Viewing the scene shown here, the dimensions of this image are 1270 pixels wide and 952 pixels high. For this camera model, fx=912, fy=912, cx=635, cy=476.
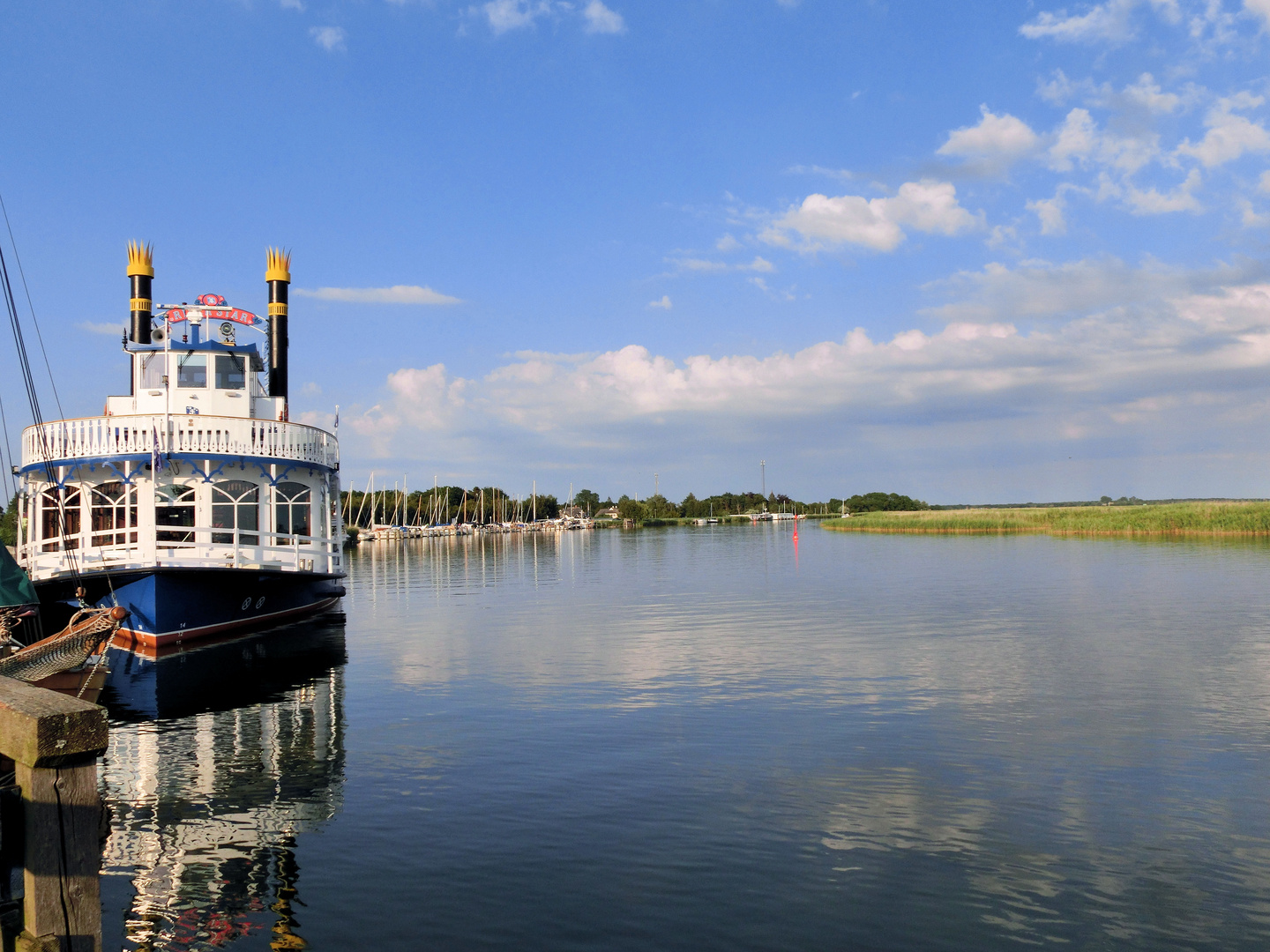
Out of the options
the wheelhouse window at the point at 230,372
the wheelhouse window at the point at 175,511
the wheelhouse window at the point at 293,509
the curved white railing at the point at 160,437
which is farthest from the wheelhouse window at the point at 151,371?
the wheelhouse window at the point at 293,509

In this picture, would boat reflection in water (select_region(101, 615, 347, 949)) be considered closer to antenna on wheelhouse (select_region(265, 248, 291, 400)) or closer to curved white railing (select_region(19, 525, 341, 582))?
curved white railing (select_region(19, 525, 341, 582))

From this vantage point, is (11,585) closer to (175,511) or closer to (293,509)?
(175,511)

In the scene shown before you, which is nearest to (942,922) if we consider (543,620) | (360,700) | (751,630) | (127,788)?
(127,788)

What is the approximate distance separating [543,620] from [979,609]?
1626cm

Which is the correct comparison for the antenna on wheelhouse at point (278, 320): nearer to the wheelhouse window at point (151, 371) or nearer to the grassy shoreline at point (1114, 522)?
the wheelhouse window at point (151, 371)

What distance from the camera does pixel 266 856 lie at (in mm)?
10469

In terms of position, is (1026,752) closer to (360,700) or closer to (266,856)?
(266,856)

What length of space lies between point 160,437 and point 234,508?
119 inches

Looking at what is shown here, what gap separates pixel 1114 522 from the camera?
279ft

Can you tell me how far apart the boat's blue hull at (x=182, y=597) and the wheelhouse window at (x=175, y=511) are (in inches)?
70.1

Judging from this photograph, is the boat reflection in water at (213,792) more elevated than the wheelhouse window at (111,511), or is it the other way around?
the wheelhouse window at (111,511)

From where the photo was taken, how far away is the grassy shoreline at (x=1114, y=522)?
76375 mm

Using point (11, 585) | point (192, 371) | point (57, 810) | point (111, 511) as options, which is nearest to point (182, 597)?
point (111, 511)

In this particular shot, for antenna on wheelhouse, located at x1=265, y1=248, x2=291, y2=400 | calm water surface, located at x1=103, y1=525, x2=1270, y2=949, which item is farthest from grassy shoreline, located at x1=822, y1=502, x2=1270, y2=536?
antenna on wheelhouse, located at x1=265, y1=248, x2=291, y2=400
